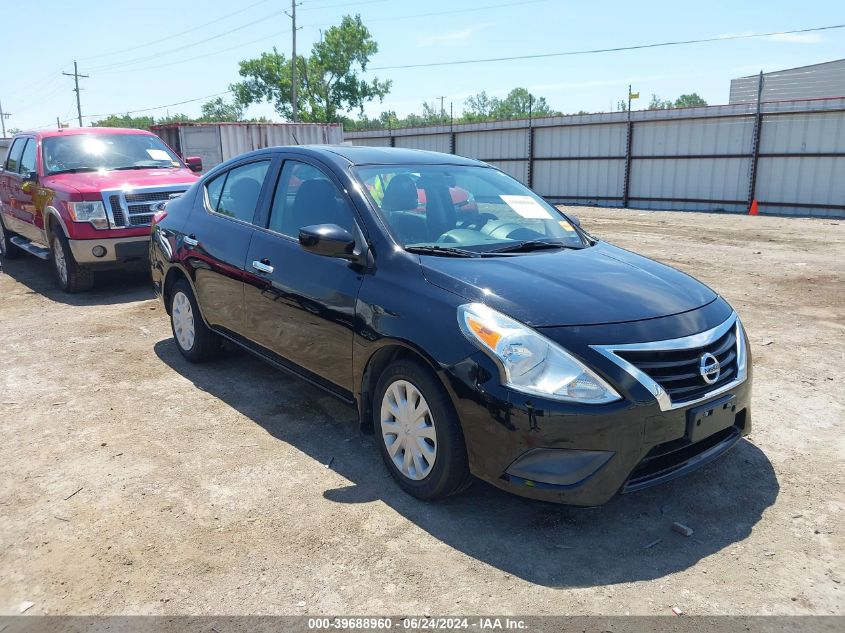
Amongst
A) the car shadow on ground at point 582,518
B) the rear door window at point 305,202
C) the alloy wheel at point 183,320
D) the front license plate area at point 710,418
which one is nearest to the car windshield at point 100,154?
the alloy wheel at point 183,320

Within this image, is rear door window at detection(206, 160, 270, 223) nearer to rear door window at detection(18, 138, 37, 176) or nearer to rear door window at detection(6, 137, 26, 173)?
rear door window at detection(18, 138, 37, 176)

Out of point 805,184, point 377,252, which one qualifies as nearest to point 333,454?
point 377,252

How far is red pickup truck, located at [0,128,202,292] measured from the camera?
768 centimetres

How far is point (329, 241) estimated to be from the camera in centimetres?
349

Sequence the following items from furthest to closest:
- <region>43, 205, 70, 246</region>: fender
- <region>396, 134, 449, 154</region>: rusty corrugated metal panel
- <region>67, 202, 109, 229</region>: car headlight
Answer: <region>396, 134, 449, 154</region>: rusty corrugated metal panel < <region>43, 205, 70, 246</region>: fender < <region>67, 202, 109, 229</region>: car headlight

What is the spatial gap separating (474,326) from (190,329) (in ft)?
10.3

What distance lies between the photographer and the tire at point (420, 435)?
2.99m

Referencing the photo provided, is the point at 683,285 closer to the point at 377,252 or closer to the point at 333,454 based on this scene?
the point at 377,252

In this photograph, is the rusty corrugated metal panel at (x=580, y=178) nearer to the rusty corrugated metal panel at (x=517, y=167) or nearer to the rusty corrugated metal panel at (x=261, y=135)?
the rusty corrugated metal panel at (x=517, y=167)

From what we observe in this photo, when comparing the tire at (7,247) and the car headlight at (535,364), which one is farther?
the tire at (7,247)

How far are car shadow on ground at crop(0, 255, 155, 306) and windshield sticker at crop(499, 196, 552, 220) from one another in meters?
5.37

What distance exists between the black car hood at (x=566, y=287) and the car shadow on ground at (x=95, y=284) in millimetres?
5845

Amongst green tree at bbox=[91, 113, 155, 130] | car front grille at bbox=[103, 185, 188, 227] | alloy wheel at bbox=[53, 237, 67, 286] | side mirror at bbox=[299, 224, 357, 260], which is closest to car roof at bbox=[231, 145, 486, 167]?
side mirror at bbox=[299, 224, 357, 260]

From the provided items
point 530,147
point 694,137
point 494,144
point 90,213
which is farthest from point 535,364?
point 494,144
